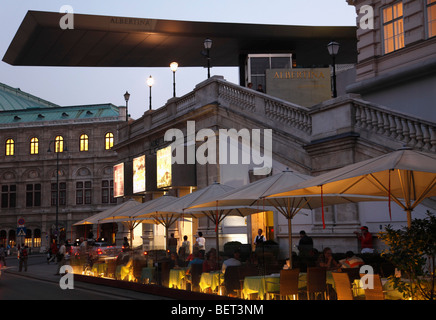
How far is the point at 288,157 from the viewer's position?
66.6ft

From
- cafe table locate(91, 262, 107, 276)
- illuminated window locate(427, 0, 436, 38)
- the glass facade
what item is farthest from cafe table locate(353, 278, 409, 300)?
the glass facade

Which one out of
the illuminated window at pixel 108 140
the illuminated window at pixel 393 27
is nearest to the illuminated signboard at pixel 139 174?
the illuminated window at pixel 393 27

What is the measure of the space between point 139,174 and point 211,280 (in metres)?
19.5

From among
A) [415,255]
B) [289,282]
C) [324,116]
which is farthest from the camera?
[324,116]

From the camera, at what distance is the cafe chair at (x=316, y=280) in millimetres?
11969

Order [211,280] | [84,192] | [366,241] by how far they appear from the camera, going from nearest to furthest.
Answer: [211,280] → [366,241] → [84,192]

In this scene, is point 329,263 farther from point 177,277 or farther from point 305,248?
point 177,277

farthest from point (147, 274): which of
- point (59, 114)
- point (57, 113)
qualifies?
point (57, 113)

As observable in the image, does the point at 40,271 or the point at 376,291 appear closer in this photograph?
the point at 376,291

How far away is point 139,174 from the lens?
33281 mm

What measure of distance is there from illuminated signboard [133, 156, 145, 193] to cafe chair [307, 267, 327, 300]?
21422mm

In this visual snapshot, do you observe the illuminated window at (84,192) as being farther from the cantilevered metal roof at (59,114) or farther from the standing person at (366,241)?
the standing person at (366,241)
